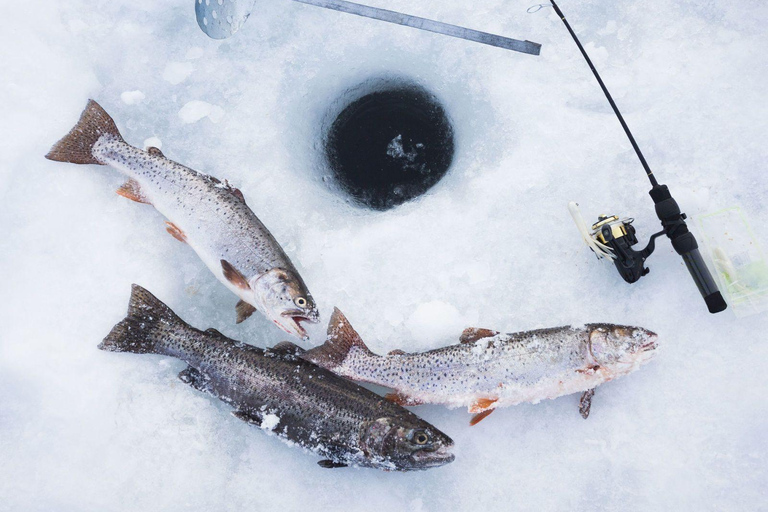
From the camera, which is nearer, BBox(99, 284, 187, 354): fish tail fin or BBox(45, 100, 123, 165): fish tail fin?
BBox(99, 284, 187, 354): fish tail fin

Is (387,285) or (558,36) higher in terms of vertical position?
(558,36)

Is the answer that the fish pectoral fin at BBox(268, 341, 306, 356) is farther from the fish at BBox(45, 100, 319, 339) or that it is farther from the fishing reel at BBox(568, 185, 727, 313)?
the fishing reel at BBox(568, 185, 727, 313)

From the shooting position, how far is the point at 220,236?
3.70 m

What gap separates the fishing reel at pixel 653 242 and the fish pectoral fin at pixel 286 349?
2041 millimetres

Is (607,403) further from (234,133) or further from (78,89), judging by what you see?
(78,89)

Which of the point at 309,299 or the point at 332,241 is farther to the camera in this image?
the point at 332,241

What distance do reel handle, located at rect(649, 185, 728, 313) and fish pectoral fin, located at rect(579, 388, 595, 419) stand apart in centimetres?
95

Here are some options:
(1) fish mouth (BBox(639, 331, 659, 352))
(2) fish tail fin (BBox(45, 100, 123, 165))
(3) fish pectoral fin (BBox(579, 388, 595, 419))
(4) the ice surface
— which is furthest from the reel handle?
(2) fish tail fin (BBox(45, 100, 123, 165))

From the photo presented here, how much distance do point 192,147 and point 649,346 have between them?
3.54 meters

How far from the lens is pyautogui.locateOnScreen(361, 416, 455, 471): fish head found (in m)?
3.38

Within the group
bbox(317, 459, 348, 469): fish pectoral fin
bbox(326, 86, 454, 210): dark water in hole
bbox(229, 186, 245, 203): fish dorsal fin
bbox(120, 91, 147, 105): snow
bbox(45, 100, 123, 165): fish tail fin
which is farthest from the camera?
bbox(120, 91, 147, 105): snow

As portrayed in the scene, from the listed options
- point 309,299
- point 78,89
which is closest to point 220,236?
point 309,299

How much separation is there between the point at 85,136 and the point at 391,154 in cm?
225

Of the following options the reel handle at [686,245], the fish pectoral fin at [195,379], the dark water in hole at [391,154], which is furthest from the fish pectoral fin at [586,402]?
the fish pectoral fin at [195,379]
